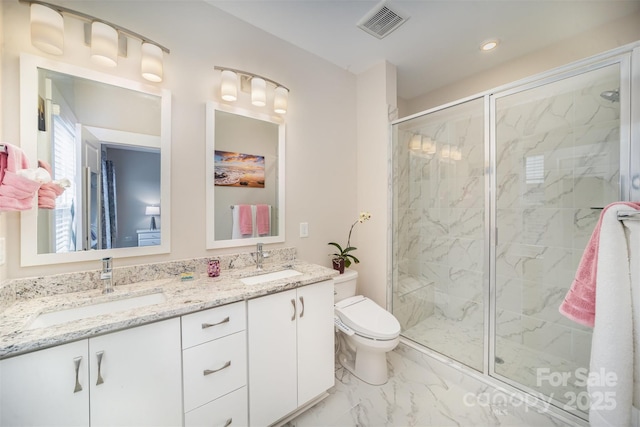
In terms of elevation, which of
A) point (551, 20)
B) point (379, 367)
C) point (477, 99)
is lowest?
point (379, 367)

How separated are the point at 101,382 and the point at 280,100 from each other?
1.80 meters

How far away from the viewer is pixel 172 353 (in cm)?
103

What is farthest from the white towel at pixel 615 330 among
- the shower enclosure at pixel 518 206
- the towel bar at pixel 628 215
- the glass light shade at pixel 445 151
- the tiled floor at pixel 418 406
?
the glass light shade at pixel 445 151

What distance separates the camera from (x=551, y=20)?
1.74 metres

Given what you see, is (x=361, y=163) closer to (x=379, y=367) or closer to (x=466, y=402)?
(x=379, y=367)

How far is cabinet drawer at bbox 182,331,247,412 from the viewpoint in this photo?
107 cm

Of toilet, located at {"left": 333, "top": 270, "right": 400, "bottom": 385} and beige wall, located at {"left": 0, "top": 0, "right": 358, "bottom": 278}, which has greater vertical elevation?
beige wall, located at {"left": 0, "top": 0, "right": 358, "bottom": 278}

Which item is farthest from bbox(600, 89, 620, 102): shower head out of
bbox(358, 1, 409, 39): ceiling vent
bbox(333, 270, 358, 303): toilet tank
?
bbox(333, 270, 358, 303): toilet tank

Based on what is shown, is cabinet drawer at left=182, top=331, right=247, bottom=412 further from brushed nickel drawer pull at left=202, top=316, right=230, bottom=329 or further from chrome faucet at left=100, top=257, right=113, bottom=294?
chrome faucet at left=100, top=257, right=113, bottom=294

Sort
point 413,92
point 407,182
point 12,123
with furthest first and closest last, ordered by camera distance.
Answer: point 413,92 < point 407,182 < point 12,123

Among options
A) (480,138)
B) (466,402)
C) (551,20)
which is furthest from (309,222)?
(551,20)

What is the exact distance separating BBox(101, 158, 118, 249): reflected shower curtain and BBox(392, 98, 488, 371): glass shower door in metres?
2.06

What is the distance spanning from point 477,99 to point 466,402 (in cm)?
212

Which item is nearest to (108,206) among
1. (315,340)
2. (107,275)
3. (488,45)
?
(107,275)
